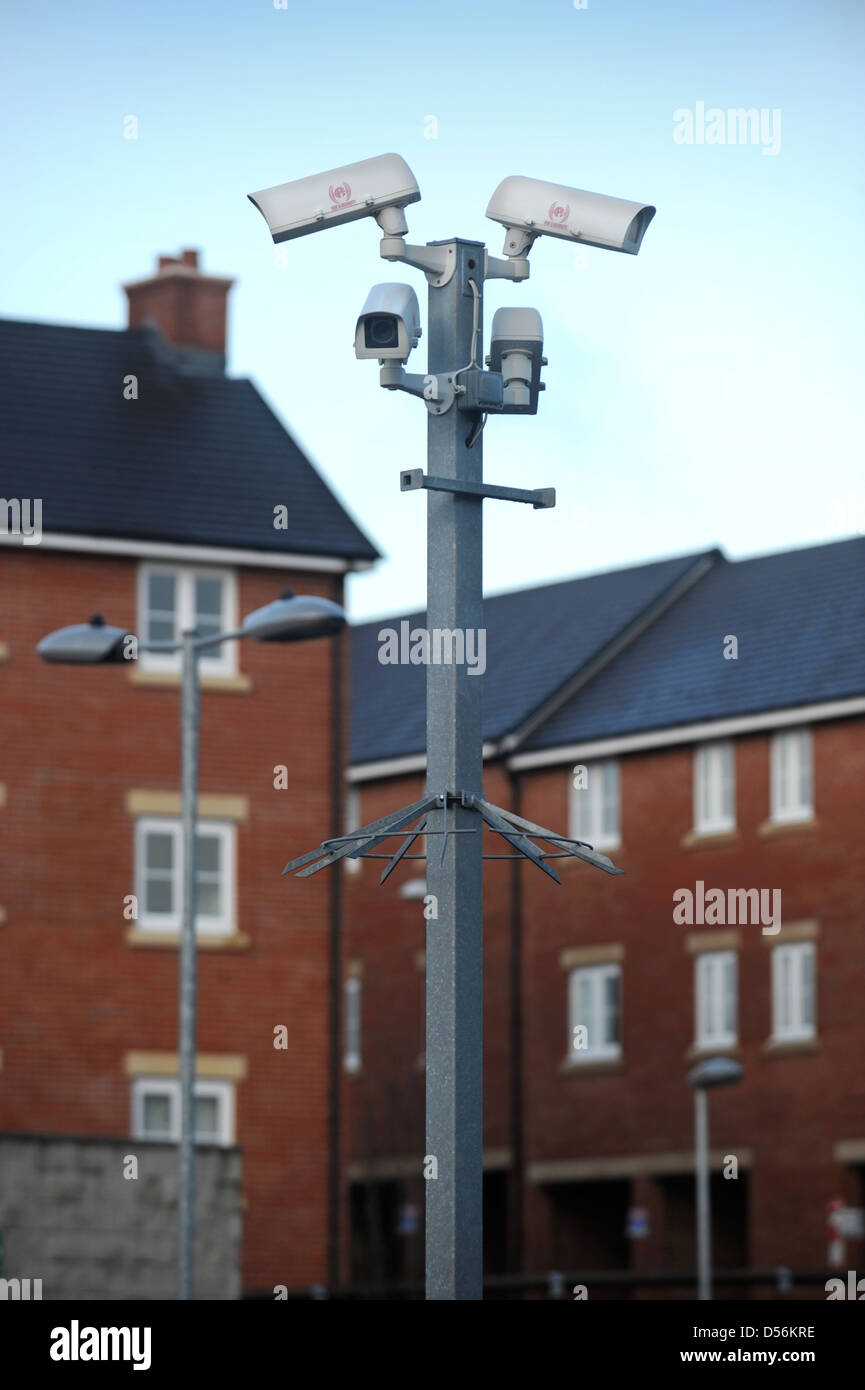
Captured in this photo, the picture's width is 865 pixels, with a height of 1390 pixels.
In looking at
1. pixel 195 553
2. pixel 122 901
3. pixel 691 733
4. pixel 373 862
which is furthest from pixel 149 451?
pixel 373 862

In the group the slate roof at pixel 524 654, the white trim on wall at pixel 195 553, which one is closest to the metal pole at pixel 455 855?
the white trim on wall at pixel 195 553

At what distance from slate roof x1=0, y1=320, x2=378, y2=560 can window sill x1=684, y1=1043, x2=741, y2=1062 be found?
452 inches

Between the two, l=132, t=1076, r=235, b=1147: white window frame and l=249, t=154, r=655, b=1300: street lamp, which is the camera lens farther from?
l=132, t=1076, r=235, b=1147: white window frame

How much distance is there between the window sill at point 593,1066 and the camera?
4397 cm

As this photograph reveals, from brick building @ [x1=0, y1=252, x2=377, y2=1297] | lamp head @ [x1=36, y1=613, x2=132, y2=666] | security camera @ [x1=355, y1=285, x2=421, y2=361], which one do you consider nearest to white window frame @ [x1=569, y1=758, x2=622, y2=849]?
brick building @ [x1=0, y1=252, x2=377, y2=1297]

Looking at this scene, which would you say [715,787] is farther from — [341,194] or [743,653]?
[341,194]

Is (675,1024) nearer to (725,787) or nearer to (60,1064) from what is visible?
(725,787)

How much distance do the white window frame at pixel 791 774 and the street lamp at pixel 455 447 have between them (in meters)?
32.2

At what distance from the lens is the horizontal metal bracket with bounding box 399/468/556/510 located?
32.1 ft

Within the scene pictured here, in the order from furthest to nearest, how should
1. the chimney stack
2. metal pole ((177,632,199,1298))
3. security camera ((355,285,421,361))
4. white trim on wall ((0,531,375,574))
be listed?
the chimney stack → white trim on wall ((0,531,375,574)) → metal pole ((177,632,199,1298)) → security camera ((355,285,421,361))

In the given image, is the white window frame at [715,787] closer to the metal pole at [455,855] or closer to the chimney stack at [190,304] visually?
the chimney stack at [190,304]

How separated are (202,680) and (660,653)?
13.2 metres

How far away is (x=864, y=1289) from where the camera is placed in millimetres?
35812

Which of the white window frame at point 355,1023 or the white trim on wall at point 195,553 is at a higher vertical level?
the white trim on wall at point 195,553
